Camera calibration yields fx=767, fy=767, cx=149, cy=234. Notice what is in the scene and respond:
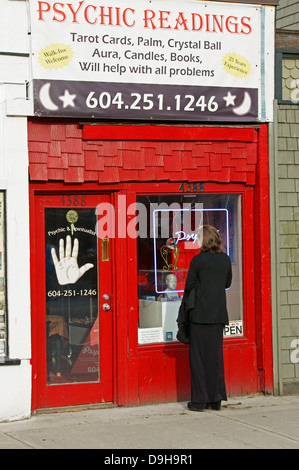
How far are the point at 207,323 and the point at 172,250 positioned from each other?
45.8 inches

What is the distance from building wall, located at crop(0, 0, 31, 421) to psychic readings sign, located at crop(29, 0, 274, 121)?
0.16 meters

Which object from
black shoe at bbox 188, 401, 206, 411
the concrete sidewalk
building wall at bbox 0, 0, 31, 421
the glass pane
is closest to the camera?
the concrete sidewalk

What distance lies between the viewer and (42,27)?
7297mm

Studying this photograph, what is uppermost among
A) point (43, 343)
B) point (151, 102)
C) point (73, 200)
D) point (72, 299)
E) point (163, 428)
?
point (151, 102)

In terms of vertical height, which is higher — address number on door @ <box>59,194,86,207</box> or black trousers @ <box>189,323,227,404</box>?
address number on door @ <box>59,194,86,207</box>

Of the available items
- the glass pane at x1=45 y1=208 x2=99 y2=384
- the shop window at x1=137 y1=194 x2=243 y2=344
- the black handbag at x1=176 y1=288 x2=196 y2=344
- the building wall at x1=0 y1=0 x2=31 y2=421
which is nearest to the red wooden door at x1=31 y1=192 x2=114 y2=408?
the glass pane at x1=45 y1=208 x2=99 y2=384

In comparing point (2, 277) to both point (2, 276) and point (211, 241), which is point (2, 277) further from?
point (211, 241)

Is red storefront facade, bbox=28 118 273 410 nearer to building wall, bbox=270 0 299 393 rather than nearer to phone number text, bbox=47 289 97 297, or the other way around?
phone number text, bbox=47 289 97 297

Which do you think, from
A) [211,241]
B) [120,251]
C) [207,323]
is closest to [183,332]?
[207,323]

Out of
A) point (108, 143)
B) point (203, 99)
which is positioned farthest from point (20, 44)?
point (203, 99)

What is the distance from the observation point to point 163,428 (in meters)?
6.72

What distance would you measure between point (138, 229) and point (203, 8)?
2.37 metres

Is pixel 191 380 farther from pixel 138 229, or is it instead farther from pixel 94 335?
pixel 138 229

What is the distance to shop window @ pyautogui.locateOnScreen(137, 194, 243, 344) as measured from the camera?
792 cm
